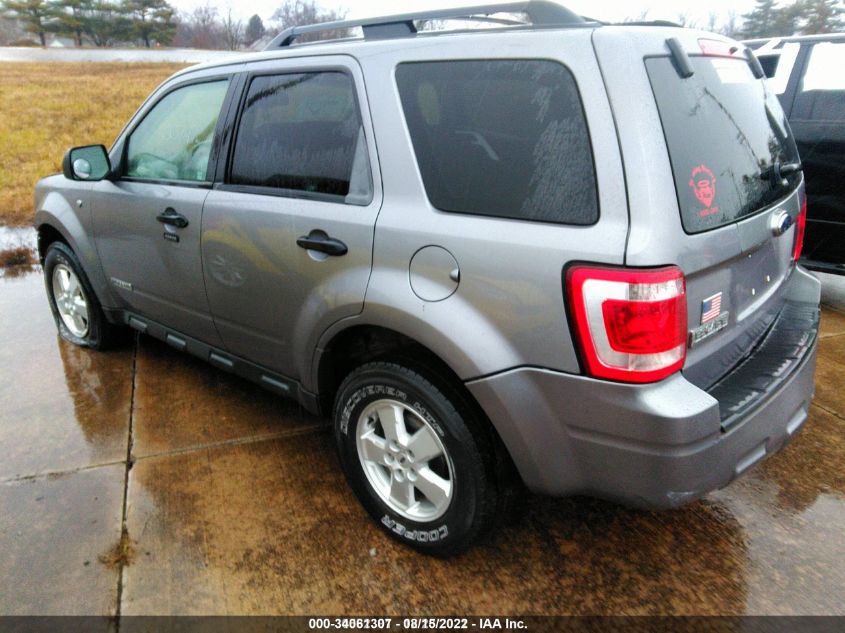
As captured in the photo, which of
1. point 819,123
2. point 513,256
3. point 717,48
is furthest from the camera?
point 819,123

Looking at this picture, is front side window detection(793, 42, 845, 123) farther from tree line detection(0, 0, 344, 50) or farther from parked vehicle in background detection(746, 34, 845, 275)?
tree line detection(0, 0, 344, 50)

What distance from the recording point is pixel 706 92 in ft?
6.63

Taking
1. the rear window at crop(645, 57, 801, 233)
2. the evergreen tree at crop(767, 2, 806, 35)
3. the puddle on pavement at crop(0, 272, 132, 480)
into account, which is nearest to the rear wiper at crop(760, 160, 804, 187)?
the rear window at crop(645, 57, 801, 233)

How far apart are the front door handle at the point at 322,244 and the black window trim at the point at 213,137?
32.0 inches

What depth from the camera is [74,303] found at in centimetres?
432

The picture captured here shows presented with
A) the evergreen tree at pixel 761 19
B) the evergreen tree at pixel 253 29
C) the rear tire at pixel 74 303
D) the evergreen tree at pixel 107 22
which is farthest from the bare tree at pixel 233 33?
the rear tire at pixel 74 303

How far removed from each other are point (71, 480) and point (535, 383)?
7.36 feet

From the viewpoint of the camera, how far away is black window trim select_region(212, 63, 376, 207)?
2.38 m

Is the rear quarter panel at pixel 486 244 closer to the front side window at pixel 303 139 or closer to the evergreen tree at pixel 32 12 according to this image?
the front side window at pixel 303 139

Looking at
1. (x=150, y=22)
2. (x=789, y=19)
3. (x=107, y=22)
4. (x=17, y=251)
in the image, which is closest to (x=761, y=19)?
(x=789, y=19)

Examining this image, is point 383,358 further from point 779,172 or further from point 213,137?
point 779,172

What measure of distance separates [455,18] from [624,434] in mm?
1598

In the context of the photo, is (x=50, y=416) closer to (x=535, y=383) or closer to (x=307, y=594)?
(x=307, y=594)

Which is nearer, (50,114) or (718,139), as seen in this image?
(718,139)
